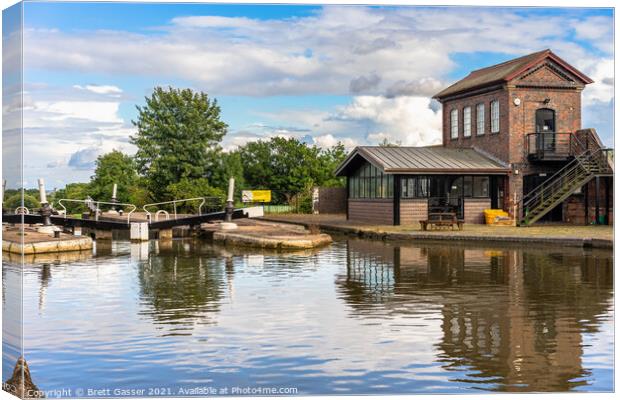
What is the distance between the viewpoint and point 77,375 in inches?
316

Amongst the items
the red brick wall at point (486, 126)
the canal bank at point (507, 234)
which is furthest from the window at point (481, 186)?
the canal bank at point (507, 234)

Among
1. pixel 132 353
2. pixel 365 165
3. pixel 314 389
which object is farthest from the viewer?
pixel 365 165

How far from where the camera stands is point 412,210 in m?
32.5

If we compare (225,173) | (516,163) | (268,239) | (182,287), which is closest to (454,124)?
(516,163)

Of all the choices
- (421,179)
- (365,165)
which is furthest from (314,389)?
(365,165)

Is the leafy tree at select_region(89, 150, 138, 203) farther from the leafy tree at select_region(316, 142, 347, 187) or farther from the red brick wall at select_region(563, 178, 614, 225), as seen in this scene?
the red brick wall at select_region(563, 178, 614, 225)

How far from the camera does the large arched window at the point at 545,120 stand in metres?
34.1

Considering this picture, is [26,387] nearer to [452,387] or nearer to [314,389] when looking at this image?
[314,389]

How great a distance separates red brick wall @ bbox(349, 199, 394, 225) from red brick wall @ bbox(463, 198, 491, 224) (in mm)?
3278

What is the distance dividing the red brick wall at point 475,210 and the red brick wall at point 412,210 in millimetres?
1902

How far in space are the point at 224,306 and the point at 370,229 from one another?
55.3 ft

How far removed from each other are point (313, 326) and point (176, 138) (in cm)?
3766

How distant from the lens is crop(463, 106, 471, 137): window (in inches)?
1463

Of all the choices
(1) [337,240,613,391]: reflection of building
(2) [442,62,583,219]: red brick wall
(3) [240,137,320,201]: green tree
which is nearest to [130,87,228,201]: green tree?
(3) [240,137,320,201]: green tree
